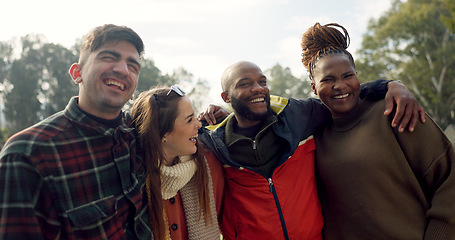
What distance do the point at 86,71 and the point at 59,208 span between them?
3.48 ft

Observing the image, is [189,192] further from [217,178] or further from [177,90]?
[177,90]

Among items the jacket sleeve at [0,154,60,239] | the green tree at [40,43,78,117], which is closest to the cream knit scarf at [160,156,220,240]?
the jacket sleeve at [0,154,60,239]

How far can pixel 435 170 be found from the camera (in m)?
2.30

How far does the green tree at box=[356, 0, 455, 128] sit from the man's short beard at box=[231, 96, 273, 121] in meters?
18.8

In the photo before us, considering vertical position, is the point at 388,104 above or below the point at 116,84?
below

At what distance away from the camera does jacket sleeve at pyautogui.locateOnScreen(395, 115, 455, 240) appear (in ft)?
7.30

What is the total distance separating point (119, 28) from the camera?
2.45 m

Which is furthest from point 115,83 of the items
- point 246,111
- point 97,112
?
point 246,111

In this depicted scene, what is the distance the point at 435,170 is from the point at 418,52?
21.2 m

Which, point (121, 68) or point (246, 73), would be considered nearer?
point (121, 68)

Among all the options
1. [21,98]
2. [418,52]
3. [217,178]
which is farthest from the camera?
[21,98]

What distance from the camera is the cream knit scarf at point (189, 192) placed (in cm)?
263

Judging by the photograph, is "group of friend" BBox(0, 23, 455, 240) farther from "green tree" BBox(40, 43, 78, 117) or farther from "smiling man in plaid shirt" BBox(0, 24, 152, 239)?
"green tree" BBox(40, 43, 78, 117)

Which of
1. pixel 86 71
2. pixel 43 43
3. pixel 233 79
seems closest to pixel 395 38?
pixel 233 79
